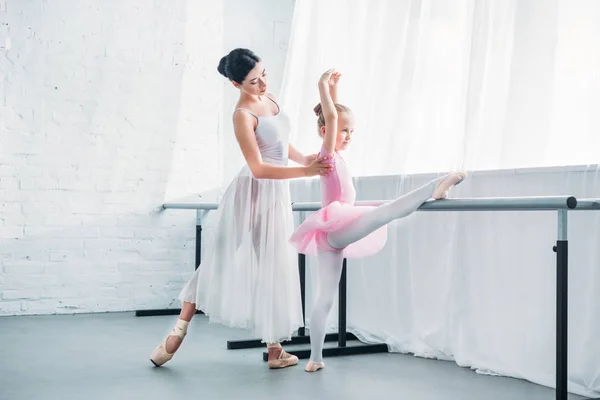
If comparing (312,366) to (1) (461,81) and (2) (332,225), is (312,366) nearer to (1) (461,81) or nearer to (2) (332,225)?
(2) (332,225)

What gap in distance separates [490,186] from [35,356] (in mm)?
1958

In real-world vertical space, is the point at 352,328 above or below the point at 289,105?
below

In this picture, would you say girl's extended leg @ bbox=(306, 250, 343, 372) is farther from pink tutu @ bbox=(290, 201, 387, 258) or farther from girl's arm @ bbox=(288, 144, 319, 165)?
girl's arm @ bbox=(288, 144, 319, 165)

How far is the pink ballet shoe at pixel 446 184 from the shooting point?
239cm

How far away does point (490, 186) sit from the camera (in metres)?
2.91

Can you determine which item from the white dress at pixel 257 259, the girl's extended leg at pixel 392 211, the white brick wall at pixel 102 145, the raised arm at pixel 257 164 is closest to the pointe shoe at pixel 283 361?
the white dress at pixel 257 259

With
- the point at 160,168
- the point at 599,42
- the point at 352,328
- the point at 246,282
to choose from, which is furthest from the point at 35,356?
the point at 599,42

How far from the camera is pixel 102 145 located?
15.0ft

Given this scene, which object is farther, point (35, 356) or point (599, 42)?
point (35, 356)

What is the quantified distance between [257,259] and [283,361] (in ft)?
1.35

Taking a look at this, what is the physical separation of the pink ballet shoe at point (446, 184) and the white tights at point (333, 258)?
0.10 metres

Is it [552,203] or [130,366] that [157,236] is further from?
[552,203]

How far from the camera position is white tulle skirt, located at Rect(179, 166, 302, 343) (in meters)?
2.88

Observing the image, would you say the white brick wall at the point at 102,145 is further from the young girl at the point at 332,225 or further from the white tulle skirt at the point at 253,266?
the young girl at the point at 332,225
